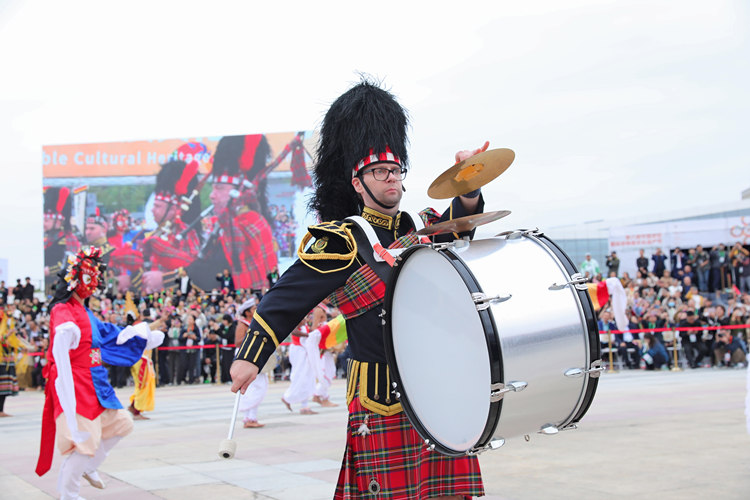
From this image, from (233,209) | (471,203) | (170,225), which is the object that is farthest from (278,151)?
(471,203)

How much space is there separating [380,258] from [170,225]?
32.2 metres

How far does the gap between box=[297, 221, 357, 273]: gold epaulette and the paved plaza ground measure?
2756 mm

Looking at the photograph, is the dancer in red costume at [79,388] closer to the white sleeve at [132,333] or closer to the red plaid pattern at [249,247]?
the white sleeve at [132,333]

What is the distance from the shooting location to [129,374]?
65.3 ft

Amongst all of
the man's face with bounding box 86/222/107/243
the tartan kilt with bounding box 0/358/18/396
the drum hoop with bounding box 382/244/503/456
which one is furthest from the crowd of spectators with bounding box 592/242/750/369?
Result: the man's face with bounding box 86/222/107/243

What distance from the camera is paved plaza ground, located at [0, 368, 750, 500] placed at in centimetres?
556

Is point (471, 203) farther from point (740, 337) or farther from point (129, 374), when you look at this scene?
point (129, 374)

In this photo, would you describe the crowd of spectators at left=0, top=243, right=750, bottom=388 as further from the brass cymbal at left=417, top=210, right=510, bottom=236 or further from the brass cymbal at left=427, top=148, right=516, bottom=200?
the brass cymbal at left=417, top=210, right=510, bottom=236

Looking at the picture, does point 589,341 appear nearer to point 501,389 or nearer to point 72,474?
point 501,389

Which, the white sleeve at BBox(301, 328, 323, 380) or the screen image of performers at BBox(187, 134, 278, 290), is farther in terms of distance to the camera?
the screen image of performers at BBox(187, 134, 278, 290)

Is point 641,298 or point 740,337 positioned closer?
point 740,337

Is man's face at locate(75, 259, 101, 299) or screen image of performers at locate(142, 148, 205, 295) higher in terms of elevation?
screen image of performers at locate(142, 148, 205, 295)

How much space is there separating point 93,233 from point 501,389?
34.6 meters

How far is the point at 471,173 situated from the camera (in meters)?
3.01
